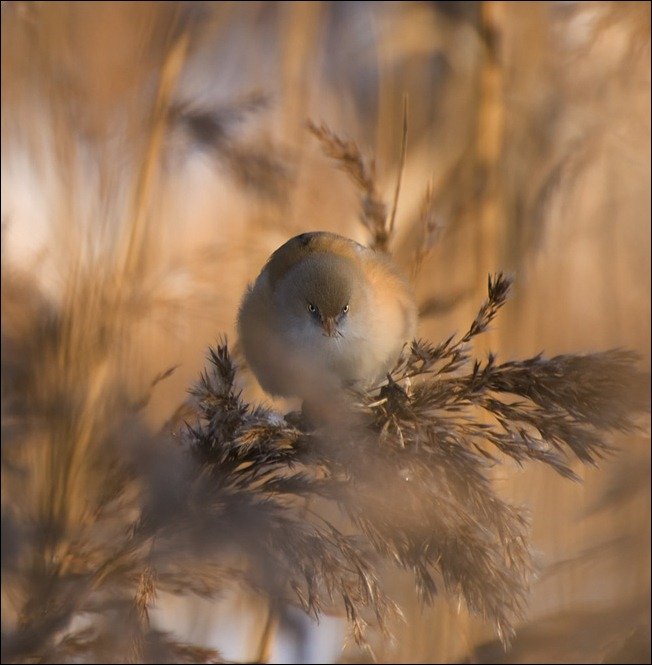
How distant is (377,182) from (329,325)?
1.37ft

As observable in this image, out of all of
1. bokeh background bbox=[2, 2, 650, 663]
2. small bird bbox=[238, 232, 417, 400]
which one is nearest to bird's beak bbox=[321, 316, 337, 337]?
small bird bbox=[238, 232, 417, 400]

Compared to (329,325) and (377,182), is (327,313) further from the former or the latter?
(377,182)

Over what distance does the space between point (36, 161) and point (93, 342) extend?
28 centimetres

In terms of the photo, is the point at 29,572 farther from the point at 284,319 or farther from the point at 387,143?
the point at 387,143

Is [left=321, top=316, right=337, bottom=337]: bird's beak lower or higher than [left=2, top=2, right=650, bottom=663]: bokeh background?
lower

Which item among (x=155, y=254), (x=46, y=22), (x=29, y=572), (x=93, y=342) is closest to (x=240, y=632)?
(x=29, y=572)

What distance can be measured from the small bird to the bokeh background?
0.21 m

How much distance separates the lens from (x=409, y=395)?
48 centimetres

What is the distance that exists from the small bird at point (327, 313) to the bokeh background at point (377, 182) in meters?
0.21

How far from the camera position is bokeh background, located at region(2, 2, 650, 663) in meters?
1.04

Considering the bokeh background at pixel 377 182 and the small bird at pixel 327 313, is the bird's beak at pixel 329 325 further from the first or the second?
the bokeh background at pixel 377 182

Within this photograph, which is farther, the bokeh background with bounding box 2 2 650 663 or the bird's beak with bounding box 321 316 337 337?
the bokeh background with bounding box 2 2 650 663

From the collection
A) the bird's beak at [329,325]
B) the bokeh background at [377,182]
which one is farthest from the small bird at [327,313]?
the bokeh background at [377,182]

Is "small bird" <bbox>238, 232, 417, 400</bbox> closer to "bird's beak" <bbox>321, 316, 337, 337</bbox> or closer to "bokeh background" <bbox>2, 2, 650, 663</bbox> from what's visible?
"bird's beak" <bbox>321, 316, 337, 337</bbox>
